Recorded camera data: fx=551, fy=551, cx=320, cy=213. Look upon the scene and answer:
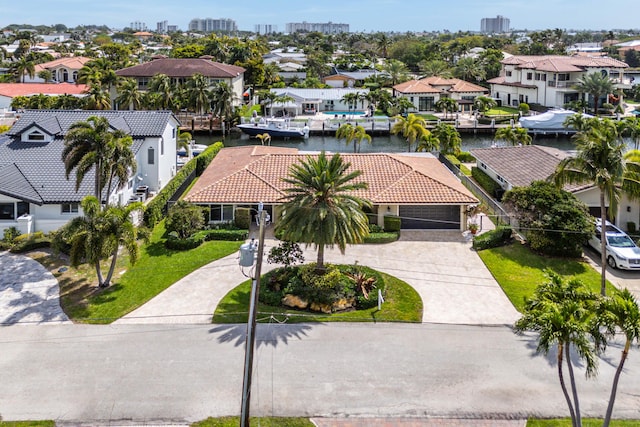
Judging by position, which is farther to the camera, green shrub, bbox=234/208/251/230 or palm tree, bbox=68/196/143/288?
green shrub, bbox=234/208/251/230

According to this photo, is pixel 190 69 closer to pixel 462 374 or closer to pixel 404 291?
pixel 404 291

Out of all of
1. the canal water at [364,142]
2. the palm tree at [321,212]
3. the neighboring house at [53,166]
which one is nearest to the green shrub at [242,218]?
the neighboring house at [53,166]

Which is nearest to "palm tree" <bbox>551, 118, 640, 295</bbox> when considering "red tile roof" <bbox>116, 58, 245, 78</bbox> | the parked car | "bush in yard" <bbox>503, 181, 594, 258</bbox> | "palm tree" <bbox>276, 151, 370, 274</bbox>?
"bush in yard" <bbox>503, 181, 594, 258</bbox>

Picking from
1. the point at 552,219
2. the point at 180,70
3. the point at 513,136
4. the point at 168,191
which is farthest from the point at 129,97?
the point at 552,219

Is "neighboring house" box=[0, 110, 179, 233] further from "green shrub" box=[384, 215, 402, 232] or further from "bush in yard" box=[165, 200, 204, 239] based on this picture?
"green shrub" box=[384, 215, 402, 232]

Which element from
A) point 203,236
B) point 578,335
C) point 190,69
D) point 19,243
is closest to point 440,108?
point 190,69

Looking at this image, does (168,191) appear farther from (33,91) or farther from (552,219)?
(33,91)

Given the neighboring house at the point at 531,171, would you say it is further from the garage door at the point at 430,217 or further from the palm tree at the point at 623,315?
the palm tree at the point at 623,315
